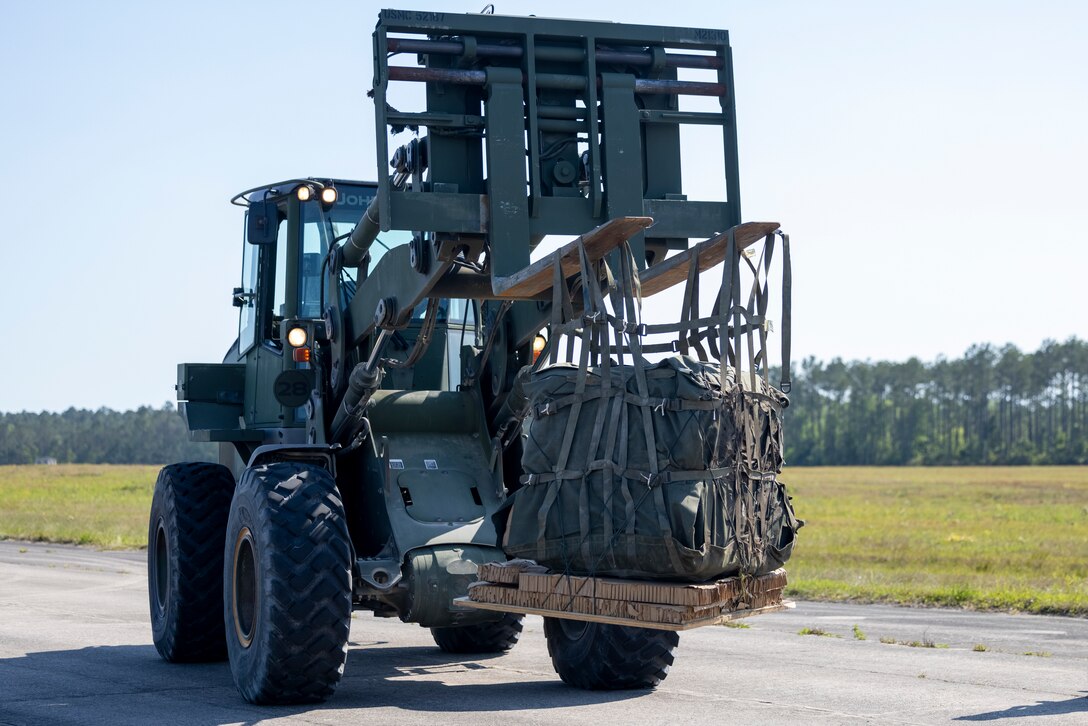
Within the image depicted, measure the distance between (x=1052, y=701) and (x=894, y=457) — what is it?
146 metres

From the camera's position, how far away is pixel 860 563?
24.5m

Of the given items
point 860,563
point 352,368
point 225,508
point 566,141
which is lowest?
point 860,563

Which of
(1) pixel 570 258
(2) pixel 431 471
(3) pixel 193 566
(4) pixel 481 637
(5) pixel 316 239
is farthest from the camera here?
(4) pixel 481 637

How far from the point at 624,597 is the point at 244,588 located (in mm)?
3311

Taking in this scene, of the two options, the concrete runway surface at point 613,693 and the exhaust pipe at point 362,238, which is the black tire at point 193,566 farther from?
the exhaust pipe at point 362,238

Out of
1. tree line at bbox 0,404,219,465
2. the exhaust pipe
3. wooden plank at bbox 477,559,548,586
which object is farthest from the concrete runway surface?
tree line at bbox 0,404,219,465

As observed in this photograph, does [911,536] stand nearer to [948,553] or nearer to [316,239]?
[948,553]

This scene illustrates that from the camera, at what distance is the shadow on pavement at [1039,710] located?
329 inches

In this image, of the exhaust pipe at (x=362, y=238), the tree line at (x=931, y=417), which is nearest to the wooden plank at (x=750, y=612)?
the exhaust pipe at (x=362, y=238)

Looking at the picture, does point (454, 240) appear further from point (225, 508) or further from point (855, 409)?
point (855, 409)

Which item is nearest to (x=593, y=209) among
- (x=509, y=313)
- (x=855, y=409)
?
(x=509, y=313)

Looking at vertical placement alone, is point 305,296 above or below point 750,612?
above

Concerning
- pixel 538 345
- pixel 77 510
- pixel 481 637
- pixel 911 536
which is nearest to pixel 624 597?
pixel 538 345

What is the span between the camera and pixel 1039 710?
8.65 m
